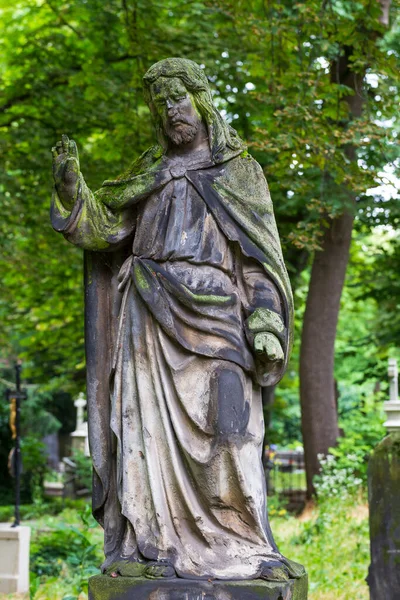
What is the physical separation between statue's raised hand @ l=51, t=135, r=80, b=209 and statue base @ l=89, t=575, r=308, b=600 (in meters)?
1.97

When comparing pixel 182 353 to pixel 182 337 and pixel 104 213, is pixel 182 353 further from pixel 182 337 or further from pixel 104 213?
pixel 104 213

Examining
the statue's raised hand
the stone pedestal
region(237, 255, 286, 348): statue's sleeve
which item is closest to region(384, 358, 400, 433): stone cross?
the stone pedestal

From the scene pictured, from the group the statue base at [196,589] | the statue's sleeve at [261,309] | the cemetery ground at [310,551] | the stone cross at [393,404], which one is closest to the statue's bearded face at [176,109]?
the statue's sleeve at [261,309]

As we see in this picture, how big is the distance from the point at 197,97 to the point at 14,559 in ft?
26.8

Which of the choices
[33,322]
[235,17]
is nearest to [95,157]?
[235,17]

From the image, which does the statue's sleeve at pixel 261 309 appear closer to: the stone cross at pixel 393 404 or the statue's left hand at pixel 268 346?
the statue's left hand at pixel 268 346

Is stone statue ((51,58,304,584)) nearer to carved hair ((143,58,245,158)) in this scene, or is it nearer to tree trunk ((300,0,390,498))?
carved hair ((143,58,245,158))

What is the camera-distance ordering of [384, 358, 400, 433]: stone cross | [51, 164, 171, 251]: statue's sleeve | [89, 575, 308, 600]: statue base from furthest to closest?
1. [384, 358, 400, 433]: stone cross
2. [51, 164, 171, 251]: statue's sleeve
3. [89, 575, 308, 600]: statue base

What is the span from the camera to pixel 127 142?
1633 centimetres

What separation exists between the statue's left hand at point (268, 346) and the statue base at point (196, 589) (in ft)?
3.51

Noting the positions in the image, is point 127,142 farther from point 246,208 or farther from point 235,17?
point 246,208

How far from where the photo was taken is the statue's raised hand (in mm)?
6074

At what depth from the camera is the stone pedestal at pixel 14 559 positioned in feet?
42.2

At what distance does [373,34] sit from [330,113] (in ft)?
7.10
